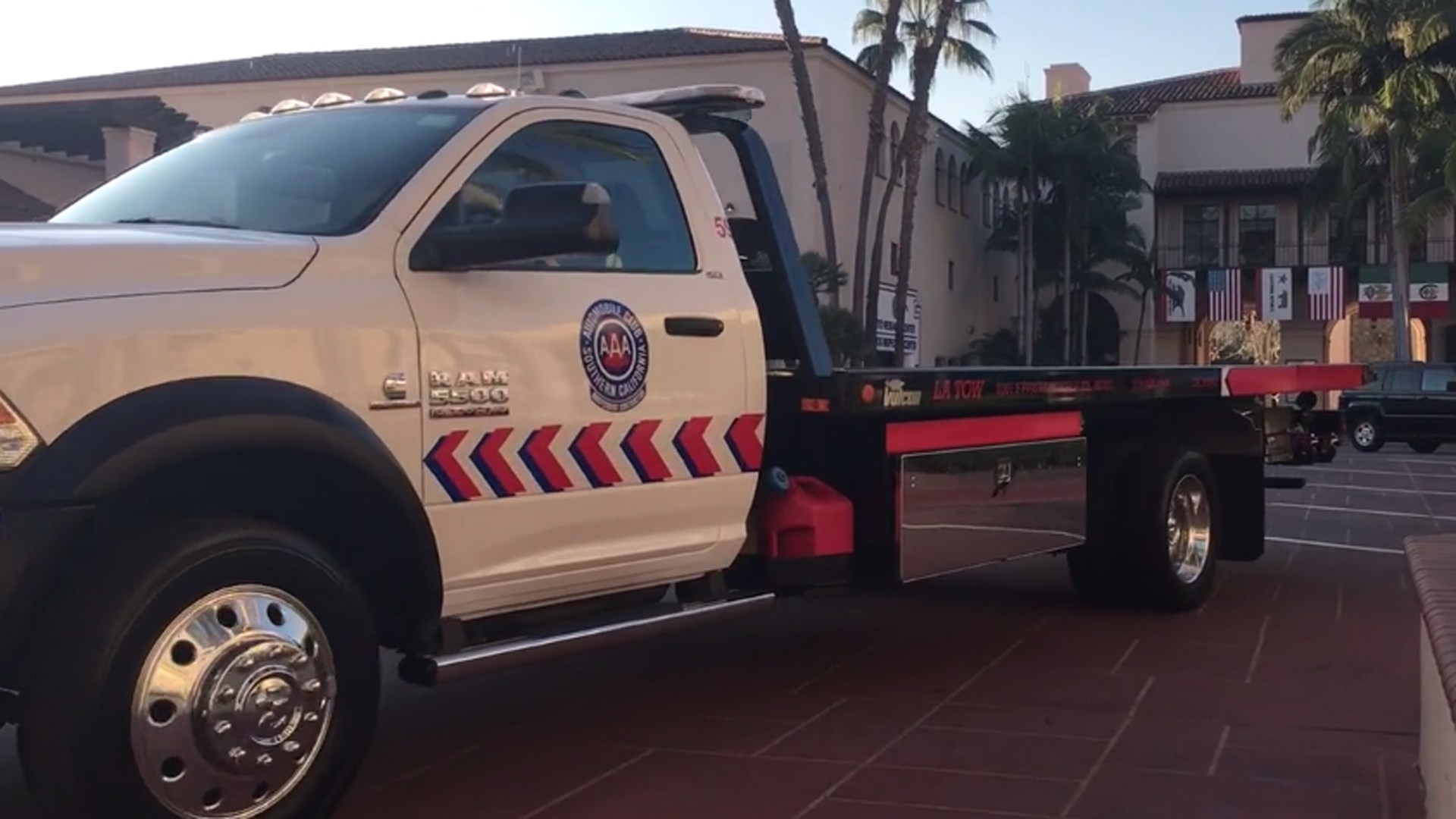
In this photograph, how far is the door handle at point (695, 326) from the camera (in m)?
5.52

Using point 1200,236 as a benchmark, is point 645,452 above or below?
below

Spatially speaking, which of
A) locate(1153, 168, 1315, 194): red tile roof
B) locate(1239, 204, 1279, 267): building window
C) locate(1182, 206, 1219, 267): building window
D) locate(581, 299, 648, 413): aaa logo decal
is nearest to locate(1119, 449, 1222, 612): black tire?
locate(581, 299, 648, 413): aaa logo decal

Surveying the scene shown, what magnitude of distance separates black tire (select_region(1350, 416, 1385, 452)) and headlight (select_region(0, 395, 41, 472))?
2853 centimetres

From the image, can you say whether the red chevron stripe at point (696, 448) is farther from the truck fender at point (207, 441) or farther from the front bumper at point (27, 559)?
the front bumper at point (27, 559)

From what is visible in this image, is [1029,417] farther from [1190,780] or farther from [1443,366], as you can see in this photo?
[1443,366]

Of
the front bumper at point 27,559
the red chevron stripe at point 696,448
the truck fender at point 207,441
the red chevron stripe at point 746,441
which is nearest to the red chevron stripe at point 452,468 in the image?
the truck fender at point 207,441

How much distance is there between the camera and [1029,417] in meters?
7.34

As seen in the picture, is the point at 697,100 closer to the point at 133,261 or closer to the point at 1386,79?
the point at 133,261

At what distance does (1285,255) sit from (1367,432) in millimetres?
25523

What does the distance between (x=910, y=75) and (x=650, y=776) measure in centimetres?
3251

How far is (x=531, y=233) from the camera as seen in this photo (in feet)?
15.3

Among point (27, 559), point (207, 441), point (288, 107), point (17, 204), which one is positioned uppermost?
point (17, 204)

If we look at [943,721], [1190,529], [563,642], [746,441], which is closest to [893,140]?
[1190,529]

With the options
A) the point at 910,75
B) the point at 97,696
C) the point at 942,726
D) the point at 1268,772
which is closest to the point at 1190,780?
the point at 1268,772
